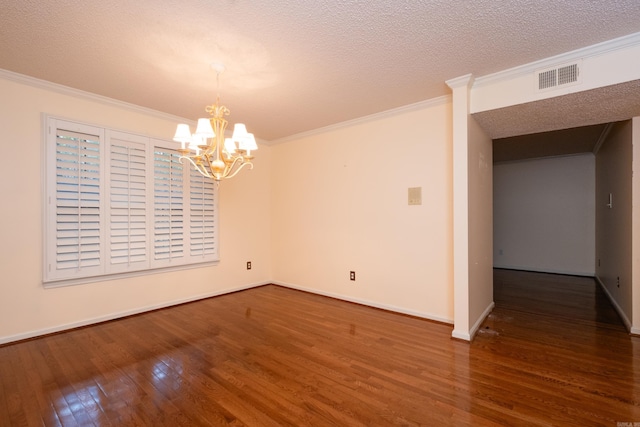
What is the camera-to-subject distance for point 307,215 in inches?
189

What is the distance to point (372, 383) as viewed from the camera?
216 cm

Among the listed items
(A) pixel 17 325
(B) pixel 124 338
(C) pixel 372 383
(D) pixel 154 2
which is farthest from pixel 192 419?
(D) pixel 154 2

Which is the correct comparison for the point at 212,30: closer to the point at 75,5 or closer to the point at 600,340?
the point at 75,5

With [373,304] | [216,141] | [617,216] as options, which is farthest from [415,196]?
[617,216]

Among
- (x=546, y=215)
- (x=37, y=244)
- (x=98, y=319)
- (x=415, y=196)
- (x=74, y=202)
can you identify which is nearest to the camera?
(x=37, y=244)

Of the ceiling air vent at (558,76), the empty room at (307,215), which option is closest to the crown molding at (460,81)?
the empty room at (307,215)

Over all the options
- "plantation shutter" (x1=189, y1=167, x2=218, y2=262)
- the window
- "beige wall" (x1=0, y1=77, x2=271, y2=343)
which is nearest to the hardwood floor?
"beige wall" (x1=0, y1=77, x2=271, y2=343)

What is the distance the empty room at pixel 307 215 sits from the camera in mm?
1990

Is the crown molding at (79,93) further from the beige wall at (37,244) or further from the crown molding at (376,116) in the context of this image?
the crown molding at (376,116)

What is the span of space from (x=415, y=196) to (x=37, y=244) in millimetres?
4181

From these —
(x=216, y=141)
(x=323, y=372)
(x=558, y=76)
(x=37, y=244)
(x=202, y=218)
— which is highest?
(x=558, y=76)

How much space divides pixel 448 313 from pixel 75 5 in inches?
167

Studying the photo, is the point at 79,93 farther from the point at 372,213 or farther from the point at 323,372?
the point at 323,372

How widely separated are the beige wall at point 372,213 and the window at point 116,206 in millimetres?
1491
